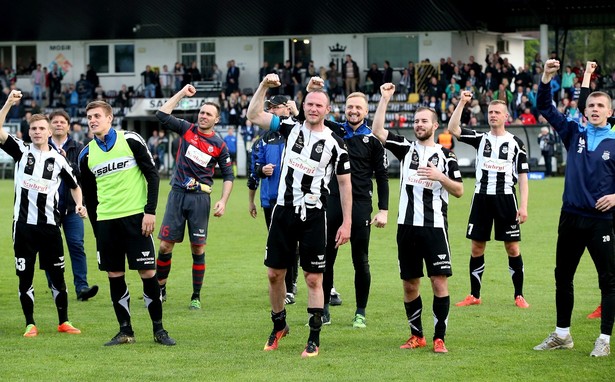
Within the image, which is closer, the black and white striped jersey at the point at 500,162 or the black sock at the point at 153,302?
the black sock at the point at 153,302

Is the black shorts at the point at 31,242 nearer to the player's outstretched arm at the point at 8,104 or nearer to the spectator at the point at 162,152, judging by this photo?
the player's outstretched arm at the point at 8,104

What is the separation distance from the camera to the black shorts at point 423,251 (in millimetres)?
9008

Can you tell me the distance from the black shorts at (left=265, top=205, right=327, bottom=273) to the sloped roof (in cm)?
3476

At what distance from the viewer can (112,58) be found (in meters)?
50.3

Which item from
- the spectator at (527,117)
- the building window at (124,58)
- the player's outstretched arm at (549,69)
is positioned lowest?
the player's outstretched arm at (549,69)

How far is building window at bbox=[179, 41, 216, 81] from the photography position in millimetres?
49156

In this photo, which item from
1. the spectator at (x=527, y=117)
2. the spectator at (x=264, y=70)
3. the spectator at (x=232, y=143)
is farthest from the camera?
the spectator at (x=264, y=70)

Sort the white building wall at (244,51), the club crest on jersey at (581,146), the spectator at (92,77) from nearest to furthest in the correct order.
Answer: the club crest on jersey at (581,146)
the white building wall at (244,51)
the spectator at (92,77)

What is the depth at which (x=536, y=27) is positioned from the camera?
49.7 metres

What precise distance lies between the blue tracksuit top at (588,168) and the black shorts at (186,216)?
13.5ft

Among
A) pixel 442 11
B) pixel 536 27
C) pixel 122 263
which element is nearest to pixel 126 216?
pixel 122 263

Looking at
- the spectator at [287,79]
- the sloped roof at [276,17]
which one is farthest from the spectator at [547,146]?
the spectator at [287,79]

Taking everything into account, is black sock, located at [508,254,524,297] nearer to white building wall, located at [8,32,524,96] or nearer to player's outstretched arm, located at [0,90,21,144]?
player's outstretched arm, located at [0,90,21,144]

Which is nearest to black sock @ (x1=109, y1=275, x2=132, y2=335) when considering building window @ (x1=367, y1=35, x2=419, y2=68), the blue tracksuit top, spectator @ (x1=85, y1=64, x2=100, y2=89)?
the blue tracksuit top
